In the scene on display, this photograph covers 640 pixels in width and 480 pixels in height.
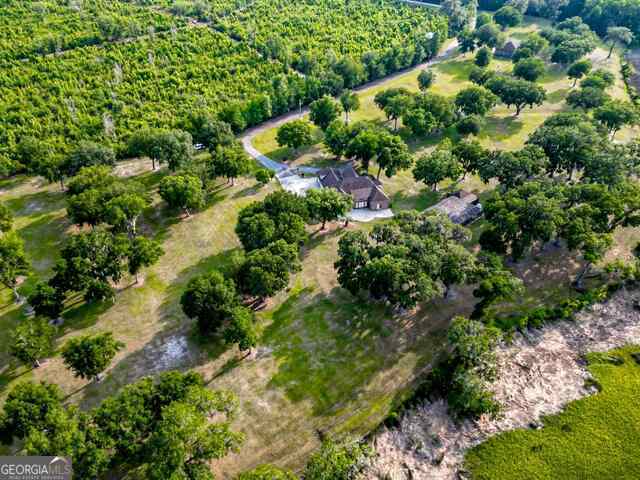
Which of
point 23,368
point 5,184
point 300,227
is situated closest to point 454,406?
point 300,227

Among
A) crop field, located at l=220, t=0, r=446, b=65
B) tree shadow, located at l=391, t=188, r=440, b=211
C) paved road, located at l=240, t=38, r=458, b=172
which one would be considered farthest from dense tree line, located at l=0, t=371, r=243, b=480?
crop field, located at l=220, t=0, r=446, b=65

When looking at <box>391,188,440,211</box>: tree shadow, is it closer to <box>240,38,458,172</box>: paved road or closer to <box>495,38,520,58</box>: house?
<box>240,38,458,172</box>: paved road

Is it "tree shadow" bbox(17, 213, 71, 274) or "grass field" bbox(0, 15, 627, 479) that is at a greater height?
"tree shadow" bbox(17, 213, 71, 274)

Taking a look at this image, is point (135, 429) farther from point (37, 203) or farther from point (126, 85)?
point (126, 85)

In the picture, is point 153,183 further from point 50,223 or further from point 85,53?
point 85,53

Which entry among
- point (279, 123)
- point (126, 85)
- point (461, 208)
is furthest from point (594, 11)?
point (126, 85)

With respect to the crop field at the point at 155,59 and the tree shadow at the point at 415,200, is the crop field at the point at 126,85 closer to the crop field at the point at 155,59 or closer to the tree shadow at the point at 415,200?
the crop field at the point at 155,59
